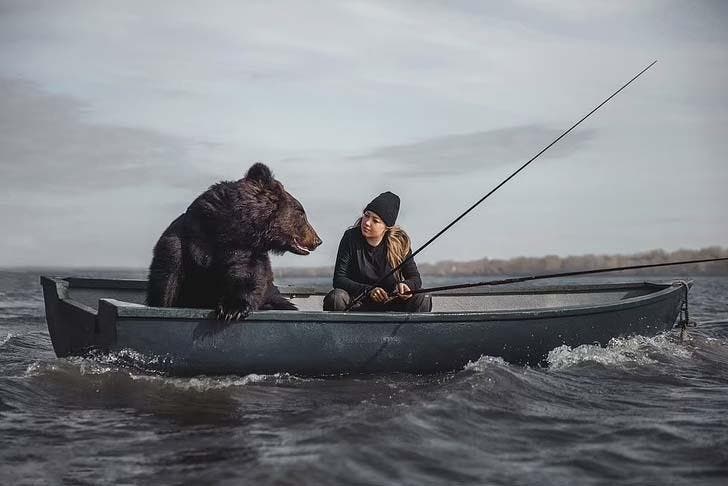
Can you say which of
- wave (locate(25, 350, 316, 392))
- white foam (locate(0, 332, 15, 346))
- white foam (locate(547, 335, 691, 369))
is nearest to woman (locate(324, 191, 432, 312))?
wave (locate(25, 350, 316, 392))

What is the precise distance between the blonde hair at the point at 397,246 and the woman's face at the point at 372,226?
0.10 meters

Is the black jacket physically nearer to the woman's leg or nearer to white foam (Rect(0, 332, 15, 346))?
the woman's leg

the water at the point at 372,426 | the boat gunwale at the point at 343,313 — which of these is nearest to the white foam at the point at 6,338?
the boat gunwale at the point at 343,313

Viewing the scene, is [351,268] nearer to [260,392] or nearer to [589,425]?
[260,392]

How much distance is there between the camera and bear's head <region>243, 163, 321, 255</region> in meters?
5.54

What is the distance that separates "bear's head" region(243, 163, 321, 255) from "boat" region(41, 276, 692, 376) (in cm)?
55

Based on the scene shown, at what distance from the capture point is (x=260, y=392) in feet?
18.0

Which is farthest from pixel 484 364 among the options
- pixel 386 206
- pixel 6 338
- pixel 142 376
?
pixel 6 338

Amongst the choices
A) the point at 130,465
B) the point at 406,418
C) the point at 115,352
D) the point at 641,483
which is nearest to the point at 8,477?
the point at 130,465

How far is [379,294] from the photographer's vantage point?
20.9 ft

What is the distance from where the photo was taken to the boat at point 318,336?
215 inches

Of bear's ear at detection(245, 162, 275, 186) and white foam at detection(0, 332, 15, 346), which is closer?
bear's ear at detection(245, 162, 275, 186)

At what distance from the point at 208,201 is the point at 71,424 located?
183cm

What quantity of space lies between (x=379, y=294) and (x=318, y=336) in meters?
0.83
